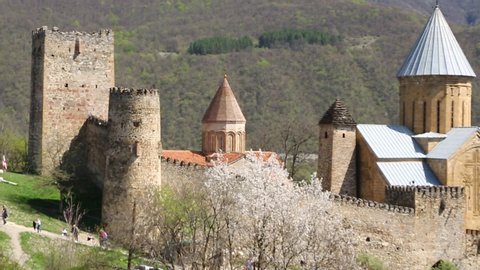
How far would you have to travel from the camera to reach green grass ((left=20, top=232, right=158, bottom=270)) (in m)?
24.9

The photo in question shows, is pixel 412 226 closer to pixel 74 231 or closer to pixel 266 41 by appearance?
pixel 74 231

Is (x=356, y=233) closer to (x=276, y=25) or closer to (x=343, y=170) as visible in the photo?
(x=343, y=170)

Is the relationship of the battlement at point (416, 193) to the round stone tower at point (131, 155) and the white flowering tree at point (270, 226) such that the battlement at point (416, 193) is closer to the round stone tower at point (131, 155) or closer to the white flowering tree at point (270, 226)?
the white flowering tree at point (270, 226)

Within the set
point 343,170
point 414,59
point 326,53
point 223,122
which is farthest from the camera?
point 326,53

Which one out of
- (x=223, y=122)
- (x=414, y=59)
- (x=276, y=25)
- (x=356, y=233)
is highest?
(x=276, y=25)

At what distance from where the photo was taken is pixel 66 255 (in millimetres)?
24906

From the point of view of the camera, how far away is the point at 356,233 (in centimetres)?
3017

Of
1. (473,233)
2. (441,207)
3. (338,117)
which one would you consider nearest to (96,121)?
(338,117)

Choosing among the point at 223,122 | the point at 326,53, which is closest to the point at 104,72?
the point at 223,122

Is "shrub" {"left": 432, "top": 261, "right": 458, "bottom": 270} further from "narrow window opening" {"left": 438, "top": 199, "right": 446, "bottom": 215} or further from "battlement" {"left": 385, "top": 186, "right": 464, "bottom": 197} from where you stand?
"battlement" {"left": 385, "top": 186, "right": 464, "bottom": 197}

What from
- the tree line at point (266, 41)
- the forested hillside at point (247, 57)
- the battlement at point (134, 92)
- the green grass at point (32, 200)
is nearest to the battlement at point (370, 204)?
the battlement at point (134, 92)

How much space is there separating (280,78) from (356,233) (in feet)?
143

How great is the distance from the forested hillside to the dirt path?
75.8 ft

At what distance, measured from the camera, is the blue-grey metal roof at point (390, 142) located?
34031 mm
